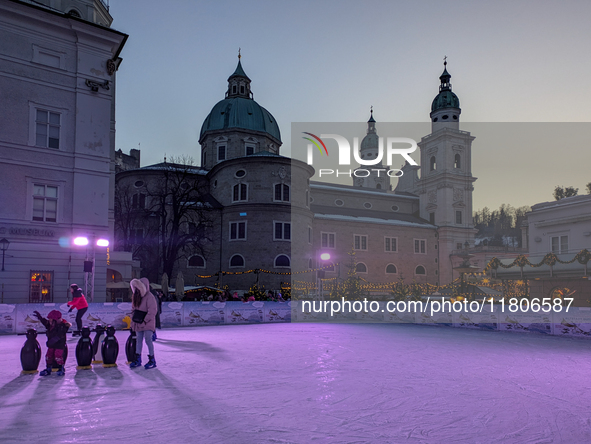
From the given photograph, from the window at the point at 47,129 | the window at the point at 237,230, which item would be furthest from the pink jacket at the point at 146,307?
the window at the point at 237,230

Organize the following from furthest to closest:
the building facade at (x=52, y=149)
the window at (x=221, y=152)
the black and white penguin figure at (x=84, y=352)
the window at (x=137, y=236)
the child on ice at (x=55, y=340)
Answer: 1. the window at (x=221, y=152)
2. the window at (x=137, y=236)
3. the building facade at (x=52, y=149)
4. the black and white penguin figure at (x=84, y=352)
5. the child on ice at (x=55, y=340)

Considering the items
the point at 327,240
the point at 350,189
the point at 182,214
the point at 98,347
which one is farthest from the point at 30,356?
the point at 350,189

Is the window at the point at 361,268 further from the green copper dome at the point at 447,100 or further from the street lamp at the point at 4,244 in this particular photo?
the street lamp at the point at 4,244

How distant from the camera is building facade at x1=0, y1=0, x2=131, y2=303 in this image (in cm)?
1941

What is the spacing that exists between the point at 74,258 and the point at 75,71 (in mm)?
8895

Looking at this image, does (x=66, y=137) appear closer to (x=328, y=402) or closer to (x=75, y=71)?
(x=75, y=71)

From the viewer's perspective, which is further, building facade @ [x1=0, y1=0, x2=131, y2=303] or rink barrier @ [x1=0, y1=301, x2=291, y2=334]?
building facade @ [x1=0, y1=0, x2=131, y2=303]

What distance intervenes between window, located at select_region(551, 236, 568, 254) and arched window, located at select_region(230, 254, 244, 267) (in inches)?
1002

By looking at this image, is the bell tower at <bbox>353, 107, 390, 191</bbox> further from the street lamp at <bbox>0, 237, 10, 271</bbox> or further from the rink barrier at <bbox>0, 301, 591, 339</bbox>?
the street lamp at <bbox>0, 237, 10, 271</bbox>

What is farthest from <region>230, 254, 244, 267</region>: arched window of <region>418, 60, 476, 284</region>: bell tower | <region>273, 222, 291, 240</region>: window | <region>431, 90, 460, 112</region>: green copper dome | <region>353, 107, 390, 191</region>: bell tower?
<region>353, 107, 390, 191</region>: bell tower

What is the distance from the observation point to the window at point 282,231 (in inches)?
1656

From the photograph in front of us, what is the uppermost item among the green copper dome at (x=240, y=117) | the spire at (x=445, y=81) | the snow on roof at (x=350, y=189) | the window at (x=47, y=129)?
the spire at (x=445, y=81)

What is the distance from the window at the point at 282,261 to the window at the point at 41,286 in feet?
77.5

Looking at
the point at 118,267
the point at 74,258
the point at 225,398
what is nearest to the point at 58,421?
the point at 225,398
